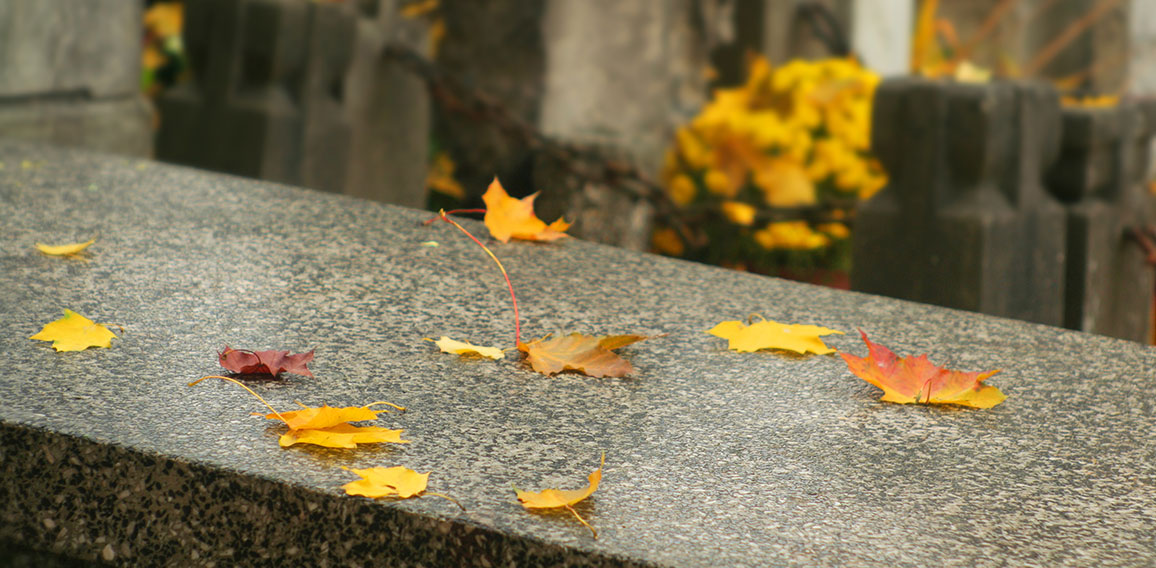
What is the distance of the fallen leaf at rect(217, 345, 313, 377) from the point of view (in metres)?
1.22

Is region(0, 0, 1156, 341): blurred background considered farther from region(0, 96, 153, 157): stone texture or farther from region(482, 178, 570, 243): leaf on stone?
region(482, 178, 570, 243): leaf on stone

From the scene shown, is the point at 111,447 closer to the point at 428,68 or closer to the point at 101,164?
the point at 101,164

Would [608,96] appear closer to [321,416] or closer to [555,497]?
[321,416]

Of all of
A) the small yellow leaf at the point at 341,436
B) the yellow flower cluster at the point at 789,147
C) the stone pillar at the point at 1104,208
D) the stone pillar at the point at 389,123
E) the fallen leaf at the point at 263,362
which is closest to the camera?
the small yellow leaf at the point at 341,436

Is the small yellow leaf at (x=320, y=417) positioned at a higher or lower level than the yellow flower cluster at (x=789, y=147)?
lower

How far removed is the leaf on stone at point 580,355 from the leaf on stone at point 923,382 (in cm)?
27

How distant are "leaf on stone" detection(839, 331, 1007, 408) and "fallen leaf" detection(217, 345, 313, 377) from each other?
64cm

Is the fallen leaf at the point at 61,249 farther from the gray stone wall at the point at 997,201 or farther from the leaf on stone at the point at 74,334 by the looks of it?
the gray stone wall at the point at 997,201

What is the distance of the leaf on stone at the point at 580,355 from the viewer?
133cm

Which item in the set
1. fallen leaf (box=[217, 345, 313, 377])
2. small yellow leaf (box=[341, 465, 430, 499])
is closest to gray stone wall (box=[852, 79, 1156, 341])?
fallen leaf (box=[217, 345, 313, 377])

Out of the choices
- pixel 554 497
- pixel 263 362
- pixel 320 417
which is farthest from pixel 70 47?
pixel 554 497

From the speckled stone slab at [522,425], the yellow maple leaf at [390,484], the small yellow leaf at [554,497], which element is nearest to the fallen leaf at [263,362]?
the speckled stone slab at [522,425]

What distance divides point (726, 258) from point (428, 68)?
1161 millimetres

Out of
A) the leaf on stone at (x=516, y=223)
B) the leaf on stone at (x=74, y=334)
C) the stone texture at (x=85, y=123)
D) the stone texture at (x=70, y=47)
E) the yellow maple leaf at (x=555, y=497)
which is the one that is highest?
the stone texture at (x=70, y=47)
